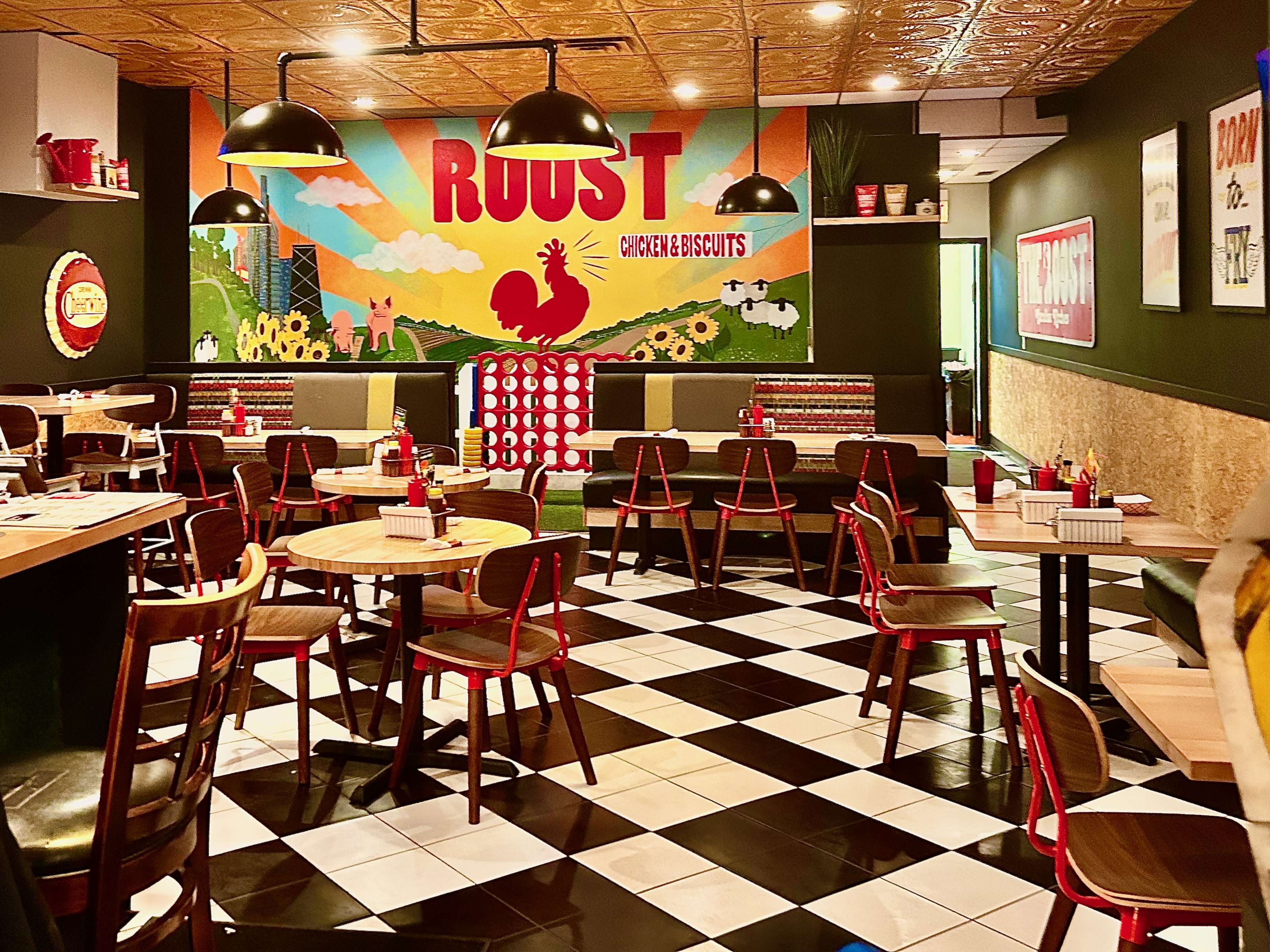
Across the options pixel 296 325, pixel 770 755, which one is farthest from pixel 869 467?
pixel 296 325

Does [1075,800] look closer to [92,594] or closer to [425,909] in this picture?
[425,909]

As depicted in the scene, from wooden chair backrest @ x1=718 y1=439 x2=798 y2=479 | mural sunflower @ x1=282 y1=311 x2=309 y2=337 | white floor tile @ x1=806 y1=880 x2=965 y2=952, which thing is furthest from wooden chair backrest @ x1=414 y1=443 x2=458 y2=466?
white floor tile @ x1=806 y1=880 x2=965 y2=952

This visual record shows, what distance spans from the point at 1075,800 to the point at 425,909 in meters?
2.15

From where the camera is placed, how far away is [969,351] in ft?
53.4

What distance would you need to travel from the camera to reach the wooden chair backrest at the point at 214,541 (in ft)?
13.3

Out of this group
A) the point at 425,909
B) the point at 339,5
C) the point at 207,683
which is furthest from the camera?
the point at 339,5

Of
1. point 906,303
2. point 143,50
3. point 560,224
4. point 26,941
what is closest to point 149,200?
point 143,50

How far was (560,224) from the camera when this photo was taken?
10367 mm

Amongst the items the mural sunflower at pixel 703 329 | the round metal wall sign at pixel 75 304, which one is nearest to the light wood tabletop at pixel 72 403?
the round metal wall sign at pixel 75 304

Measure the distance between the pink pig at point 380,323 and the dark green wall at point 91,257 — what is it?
1.78 meters

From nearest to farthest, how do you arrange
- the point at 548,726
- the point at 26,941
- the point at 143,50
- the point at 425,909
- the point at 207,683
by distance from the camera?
the point at 26,941, the point at 207,683, the point at 425,909, the point at 548,726, the point at 143,50

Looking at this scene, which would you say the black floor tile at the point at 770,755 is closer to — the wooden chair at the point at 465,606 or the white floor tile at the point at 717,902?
the wooden chair at the point at 465,606

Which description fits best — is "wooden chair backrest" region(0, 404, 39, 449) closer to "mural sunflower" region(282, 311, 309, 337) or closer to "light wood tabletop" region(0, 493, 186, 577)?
"mural sunflower" region(282, 311, 309, 337)

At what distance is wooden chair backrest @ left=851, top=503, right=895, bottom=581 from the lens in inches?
177
